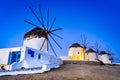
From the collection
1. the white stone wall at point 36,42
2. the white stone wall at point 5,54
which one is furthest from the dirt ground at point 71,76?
the white stone wall at point 36,42

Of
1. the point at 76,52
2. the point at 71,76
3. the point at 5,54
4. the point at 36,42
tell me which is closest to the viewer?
the point at 71,76

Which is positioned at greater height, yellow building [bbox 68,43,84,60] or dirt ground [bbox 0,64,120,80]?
yellow building [bbox 68,43,84,60]

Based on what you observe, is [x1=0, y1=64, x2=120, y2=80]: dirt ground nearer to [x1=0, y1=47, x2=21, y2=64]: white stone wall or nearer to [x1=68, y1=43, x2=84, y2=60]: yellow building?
[x1=0, y1=47, x2=21, y2=64]: white stone wall

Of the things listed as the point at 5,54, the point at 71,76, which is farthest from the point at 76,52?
the point at 71,76

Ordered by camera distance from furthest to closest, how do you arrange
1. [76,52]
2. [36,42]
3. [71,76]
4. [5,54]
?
[76,52], [36,42], [5,54], [71,76]

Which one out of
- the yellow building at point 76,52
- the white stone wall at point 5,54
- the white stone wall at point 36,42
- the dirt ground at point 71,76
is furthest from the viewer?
the yellow building at point 76,52

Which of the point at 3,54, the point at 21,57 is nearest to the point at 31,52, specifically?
the point at 21,57

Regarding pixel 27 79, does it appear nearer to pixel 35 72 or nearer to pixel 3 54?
pixel 35 72

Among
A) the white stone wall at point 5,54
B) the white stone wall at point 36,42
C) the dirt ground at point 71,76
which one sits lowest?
the dirt ground at point 71,76

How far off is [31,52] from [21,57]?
169 centimetres

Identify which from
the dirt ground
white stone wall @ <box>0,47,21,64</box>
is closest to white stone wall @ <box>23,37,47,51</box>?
white stone wall @ <box>0,47,21,64</box>

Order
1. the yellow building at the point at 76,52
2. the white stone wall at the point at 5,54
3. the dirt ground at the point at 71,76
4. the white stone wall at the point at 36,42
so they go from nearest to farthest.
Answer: the dirt ground at the point at 71,76 < the white stone wall at the point at 5,54 < the white stone wall at the point at 36,42 < the yellow building at the point at 76,52

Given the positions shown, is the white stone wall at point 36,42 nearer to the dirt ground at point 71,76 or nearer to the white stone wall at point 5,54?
the white stone wall at point 5,54

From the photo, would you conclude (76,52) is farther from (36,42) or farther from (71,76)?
(71,76)
